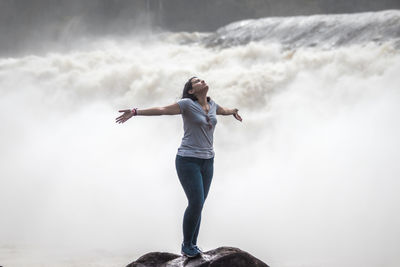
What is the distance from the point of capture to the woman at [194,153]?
3846mm

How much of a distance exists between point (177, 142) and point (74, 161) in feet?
5.98

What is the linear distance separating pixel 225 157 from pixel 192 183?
6.68 meters

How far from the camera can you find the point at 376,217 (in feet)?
24.2

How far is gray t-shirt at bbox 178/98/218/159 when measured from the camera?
3861mm

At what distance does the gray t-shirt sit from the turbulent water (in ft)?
10.7

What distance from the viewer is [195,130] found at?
3875 millimetres

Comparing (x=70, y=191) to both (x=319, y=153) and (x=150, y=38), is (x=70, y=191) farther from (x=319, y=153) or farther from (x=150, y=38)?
(x=150, y=38)

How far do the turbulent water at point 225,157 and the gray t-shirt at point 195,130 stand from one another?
327 centimetres

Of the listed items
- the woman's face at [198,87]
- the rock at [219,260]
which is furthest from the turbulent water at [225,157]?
the woman's face at [198,87]

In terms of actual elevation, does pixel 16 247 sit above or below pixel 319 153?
below

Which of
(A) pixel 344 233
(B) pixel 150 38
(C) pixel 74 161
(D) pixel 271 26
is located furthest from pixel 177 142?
(B) pixel 150 38

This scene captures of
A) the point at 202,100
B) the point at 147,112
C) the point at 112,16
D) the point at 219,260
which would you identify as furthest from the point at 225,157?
the point at 112,16

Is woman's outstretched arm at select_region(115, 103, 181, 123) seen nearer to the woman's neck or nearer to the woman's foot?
the woman's neck

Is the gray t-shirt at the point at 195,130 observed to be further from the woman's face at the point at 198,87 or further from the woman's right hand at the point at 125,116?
the woman's right hand at the point at 125,116
